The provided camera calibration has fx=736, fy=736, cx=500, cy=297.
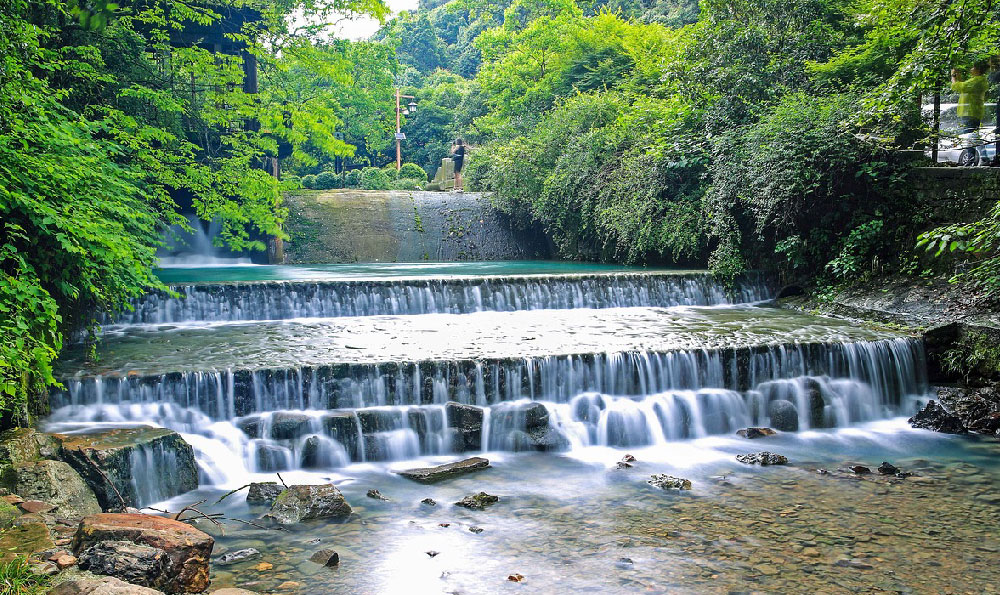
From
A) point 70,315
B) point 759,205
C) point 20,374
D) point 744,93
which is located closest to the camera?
point 20,374

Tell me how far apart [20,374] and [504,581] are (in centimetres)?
412

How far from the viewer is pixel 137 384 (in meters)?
7.32

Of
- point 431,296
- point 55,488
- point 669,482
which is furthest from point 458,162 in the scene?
point 55,488

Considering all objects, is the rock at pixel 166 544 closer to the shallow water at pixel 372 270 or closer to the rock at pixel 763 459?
the rock at pixel 763 459

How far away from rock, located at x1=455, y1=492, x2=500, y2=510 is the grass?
305cm

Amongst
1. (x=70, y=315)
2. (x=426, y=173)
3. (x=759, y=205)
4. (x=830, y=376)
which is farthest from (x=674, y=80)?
(x=426, y=173)

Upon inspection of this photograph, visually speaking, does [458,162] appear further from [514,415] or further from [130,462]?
[130,462]

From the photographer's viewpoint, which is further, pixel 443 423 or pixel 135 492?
pixel 443 423

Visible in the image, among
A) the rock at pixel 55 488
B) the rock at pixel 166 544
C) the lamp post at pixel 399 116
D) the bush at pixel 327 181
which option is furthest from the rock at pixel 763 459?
the lamp post at pixel 399 116

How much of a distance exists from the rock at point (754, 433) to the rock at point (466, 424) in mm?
2918

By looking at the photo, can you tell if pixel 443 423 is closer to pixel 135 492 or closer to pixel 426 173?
pixel 135 492

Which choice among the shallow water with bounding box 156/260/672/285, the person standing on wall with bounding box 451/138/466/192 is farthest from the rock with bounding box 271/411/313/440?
the person standing on wall with bounding box 451/138/466/192

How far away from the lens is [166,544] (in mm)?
4012

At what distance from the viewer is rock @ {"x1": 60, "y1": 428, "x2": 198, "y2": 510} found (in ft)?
18.7
